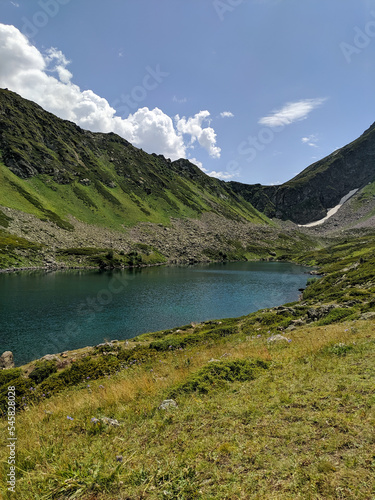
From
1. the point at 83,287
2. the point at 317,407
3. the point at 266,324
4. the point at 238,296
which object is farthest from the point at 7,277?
the point at 317,407

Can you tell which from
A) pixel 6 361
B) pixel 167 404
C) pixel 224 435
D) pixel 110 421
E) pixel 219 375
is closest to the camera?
pixel 224 435

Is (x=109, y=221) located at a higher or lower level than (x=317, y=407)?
higher

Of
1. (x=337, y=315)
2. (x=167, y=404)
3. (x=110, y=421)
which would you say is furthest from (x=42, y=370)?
(x=337, y=315)

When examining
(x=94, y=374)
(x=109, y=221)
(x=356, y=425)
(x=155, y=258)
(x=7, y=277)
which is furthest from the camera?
(x=109, y=221)

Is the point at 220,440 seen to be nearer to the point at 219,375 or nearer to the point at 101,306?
the point at 219,375

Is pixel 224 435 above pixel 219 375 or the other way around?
above

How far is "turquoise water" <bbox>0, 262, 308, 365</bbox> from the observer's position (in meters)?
36.9

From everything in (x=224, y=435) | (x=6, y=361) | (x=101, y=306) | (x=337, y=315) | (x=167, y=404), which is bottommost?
(x=101, y=306)

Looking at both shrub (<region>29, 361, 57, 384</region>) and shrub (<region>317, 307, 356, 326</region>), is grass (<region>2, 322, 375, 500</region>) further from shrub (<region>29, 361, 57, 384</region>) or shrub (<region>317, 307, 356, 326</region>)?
shrub (<region>317, 307, 356, 326</region>)

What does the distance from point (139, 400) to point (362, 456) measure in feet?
26.1

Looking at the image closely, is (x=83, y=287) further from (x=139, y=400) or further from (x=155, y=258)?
(x=155, y=258)

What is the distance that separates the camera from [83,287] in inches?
2886

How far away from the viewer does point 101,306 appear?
54281mm

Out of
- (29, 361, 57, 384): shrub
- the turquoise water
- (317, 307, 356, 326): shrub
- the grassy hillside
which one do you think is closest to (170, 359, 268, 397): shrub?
the grassy hillside
